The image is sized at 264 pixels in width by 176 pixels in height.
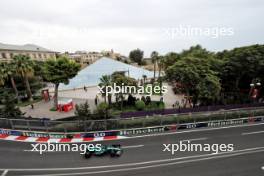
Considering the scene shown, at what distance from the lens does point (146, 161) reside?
1508cm

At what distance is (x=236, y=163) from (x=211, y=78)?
14170 mm

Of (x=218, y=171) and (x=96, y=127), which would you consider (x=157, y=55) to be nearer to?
(x=96, y=127)

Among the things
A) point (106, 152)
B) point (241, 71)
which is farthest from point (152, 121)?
point (241, 71)

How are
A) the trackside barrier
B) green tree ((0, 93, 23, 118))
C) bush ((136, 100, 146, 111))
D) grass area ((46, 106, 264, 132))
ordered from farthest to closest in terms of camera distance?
bush ((136, 100, 146, 111)) → green tree ((0, 93, 23, 118)) → grass area ((46, 106, 264, 132)) → the trackside barrier

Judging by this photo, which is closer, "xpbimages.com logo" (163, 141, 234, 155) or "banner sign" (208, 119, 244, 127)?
"xpbimages.com logo" (163, 141, 234, 155)

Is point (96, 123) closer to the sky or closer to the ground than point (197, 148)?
closer to the sky

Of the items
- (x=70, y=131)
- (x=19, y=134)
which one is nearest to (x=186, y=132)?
(x=70, y=131)

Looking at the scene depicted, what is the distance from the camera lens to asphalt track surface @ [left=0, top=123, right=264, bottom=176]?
13534 millimetres

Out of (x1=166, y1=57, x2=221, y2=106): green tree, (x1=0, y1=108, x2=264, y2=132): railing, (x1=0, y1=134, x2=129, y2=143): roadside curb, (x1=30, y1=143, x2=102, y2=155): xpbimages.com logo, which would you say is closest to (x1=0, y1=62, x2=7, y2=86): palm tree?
(x1=0, y1=108, x2=264, y2=132): railing

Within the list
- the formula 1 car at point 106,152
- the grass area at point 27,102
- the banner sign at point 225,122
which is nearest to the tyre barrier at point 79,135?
the banner sign at point 225,122

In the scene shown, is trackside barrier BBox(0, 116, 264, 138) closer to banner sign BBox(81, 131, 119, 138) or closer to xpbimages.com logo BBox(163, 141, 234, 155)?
banner sign BBox(81, 131, 119, 138)

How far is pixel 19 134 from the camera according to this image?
2041cm

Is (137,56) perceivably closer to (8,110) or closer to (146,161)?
(8,110)

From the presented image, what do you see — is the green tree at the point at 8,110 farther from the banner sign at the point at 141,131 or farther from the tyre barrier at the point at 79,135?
the banner sign at the point at 141,131
